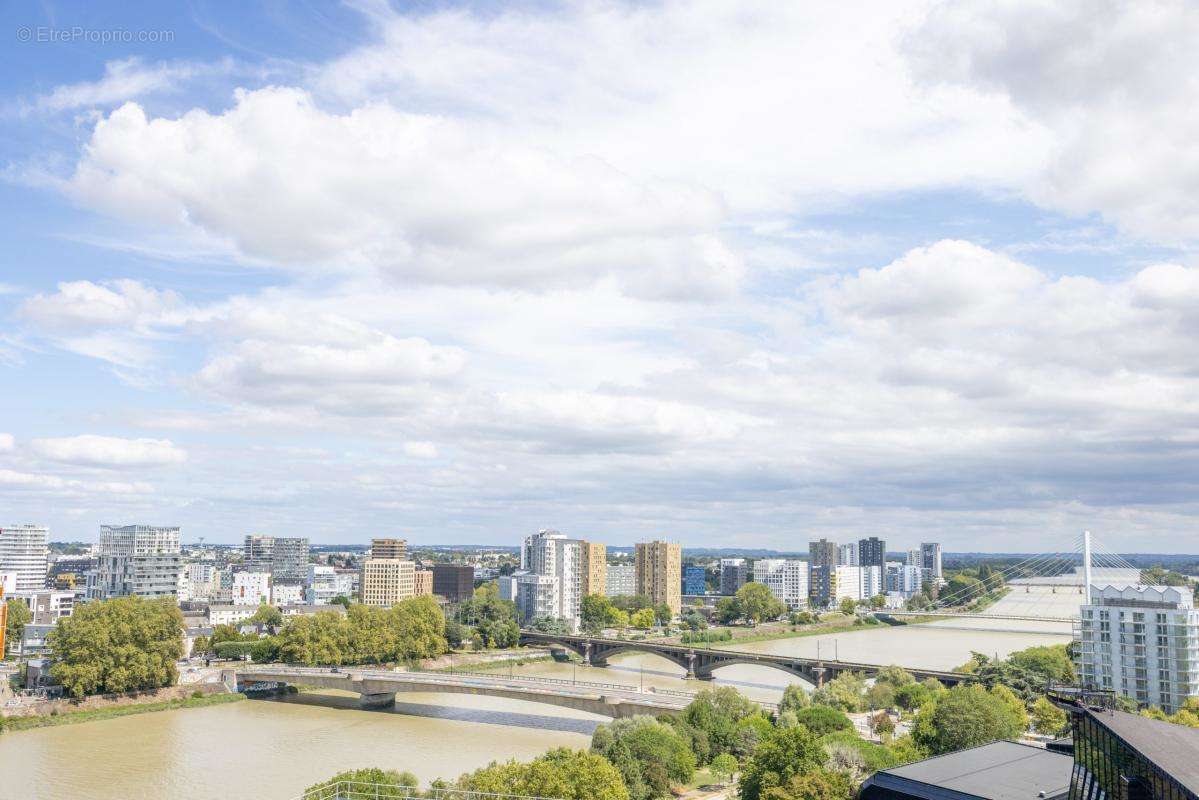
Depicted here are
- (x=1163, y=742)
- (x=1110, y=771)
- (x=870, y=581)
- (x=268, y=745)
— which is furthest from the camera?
(x=870, y=581)

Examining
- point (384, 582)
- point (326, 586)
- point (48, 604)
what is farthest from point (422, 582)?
point (48, 604)

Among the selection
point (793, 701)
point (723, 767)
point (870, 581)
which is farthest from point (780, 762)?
point (870, 581)

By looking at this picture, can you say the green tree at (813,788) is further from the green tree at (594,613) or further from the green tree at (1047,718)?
the green tree at (594,613)

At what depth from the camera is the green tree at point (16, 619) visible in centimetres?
5566

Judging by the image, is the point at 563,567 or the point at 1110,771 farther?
the point at 563,567

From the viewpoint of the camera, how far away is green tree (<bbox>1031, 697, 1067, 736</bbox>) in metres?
32.6

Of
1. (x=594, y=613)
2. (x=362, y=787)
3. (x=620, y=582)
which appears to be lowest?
(x=620, y=582)

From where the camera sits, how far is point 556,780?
19.3 metres

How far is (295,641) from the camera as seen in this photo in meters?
48.2

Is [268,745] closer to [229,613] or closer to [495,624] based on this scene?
[495,624]

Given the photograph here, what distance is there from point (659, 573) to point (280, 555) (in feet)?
209

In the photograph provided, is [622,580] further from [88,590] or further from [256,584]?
[88,590]

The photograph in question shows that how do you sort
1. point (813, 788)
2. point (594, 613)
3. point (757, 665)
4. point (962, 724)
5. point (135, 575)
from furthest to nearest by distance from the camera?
point (594, 613) → point (135, 575) → point (757, 665) → point (962, 724) → point (813, 788)

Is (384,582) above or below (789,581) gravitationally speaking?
above
